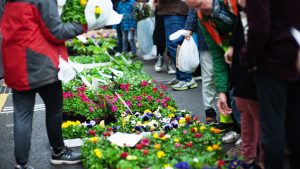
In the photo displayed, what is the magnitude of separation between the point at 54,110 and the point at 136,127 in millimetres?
951

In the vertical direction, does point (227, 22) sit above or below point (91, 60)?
above

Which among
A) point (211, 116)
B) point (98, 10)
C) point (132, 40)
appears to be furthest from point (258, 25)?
point (132, 40)

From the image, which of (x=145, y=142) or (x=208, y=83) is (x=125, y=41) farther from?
(x=145, y=142)

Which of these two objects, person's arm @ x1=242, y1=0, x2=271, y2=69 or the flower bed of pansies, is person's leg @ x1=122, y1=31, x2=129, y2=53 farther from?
person's arm @ x1=242, y1=0, x2=271, y2=69

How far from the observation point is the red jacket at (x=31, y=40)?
3.60m

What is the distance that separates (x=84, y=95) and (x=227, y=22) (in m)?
2.66

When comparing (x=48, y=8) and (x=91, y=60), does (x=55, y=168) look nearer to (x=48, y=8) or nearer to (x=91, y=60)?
(x=48, y=8)

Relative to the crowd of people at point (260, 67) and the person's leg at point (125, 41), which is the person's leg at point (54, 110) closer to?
the crowd of people at point (260, 67)

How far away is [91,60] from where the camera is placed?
9.34 metres

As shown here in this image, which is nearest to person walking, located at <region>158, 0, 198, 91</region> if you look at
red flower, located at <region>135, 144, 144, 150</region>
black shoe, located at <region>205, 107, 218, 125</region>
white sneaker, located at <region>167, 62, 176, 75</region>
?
white sneaker, located at <region>167, 62, 176, 75</region>

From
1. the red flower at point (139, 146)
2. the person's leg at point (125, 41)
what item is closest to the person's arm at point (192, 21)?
the red flower at point (139, 146)

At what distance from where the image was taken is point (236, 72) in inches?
128

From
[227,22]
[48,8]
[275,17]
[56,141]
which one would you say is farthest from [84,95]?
[275,17]

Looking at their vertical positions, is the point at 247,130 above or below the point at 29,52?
below
